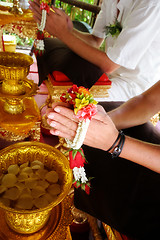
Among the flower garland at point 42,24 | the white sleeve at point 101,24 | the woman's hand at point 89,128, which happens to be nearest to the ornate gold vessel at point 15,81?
the flower garland at point 42,24

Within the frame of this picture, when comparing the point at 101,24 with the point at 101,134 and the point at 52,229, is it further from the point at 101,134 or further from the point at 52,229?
the point at 52,229

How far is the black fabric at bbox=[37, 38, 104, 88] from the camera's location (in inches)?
46.1

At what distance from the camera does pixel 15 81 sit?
1.01m

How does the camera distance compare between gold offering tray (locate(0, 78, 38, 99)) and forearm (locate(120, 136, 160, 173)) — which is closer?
forearm (locate(120, 136, 160, 173))

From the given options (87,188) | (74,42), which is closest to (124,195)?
(87,188)

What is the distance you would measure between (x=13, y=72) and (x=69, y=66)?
0.36 meters

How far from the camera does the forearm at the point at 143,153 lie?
72cm

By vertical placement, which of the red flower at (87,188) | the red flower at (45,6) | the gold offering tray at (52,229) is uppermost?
the red flower at (45,6)

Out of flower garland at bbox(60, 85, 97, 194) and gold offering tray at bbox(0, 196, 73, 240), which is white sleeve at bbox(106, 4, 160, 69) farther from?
gold offering tray at bbox(0, 196, 73, 240)

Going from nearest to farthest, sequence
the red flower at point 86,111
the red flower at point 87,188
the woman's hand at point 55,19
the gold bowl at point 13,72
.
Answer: the red flower at point 86,111 → the red flower at point 87,188 → the gold bowl at point 13,72 → the woman's hand at point 55,19

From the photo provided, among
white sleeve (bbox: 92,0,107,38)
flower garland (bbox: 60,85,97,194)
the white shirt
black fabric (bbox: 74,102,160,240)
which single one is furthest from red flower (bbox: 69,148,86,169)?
white sleeve (bbox: 92,0,107,38)

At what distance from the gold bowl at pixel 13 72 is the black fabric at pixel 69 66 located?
0.60 feet

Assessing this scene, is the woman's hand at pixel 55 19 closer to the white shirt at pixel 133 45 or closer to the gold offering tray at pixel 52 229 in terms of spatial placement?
the white shirt at pixel 133 45

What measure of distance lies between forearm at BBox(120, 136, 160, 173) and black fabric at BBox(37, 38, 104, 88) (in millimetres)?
581
